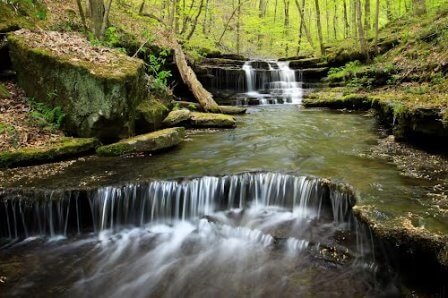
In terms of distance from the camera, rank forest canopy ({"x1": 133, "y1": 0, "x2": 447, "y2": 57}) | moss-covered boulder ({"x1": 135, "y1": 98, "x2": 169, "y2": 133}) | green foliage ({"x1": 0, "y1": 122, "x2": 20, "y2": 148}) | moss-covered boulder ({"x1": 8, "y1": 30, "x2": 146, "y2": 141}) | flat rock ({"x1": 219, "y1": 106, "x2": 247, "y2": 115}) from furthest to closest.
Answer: forest canopy ({"x1": 133, "y1": 0, "x2": 447, "y2": 57})
flat rock ({"x1": 219, "y1": 106, "x2": 247, "y2": 115})
moss-covered boulder ({"x1": 135, "y1": 98, "x2": 169, "y2": 133})
moss-covered boulder ({"x1": 8, "y1": 30, "x2": 146, "y2": 141})
green foliage ({"x1": 0, "y1": 122, "x2": 20, "y2": 148})

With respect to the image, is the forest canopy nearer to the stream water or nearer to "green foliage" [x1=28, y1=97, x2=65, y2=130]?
"green foliage" [x1=28, y1=97, x2=65, y2=130]

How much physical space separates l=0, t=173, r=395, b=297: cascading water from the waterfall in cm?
2

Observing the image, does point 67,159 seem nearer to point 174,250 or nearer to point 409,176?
point 174,250

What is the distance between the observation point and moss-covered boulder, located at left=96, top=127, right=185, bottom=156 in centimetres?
821

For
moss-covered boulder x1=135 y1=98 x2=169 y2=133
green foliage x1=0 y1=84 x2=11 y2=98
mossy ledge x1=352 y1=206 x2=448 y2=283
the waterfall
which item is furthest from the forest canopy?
mossy ledge x1=352 y1=206 x2=448 y2=283

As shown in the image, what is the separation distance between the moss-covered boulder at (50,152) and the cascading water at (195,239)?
1323mm

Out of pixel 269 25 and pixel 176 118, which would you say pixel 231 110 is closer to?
pixel 176 118

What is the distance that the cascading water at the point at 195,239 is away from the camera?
4.85 meters

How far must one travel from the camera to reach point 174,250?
19.0ft

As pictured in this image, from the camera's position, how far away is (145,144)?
28.0 feet

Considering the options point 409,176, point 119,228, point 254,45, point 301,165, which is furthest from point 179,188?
point 254,45

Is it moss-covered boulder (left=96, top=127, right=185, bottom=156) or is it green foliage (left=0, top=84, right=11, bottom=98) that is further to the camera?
green foliage (left=0, top=84, right=11, bottom=98)

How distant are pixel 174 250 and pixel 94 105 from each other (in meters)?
3.93

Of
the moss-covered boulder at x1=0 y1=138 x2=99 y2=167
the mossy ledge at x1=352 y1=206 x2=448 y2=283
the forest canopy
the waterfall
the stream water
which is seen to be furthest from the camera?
the forest canopy
